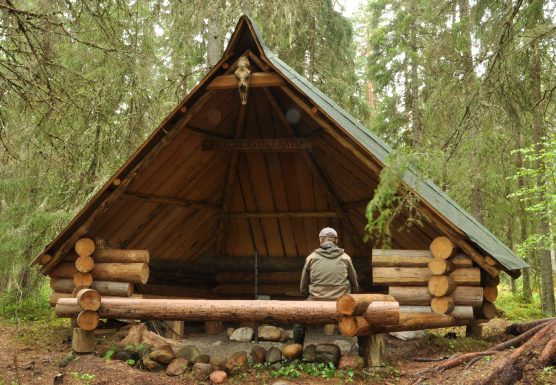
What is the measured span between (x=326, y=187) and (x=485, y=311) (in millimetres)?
3624

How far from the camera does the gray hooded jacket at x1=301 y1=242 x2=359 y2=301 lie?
563cm

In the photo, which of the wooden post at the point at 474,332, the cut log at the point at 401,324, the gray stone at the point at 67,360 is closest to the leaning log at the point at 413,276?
the cut log at the point at 401,324

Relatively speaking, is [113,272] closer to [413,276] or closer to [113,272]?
[113,272]

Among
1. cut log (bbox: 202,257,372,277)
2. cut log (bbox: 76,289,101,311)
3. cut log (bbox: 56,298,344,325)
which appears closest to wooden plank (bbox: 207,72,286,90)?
cut log (bbox: 56,298,344,325)

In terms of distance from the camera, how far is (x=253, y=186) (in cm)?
937

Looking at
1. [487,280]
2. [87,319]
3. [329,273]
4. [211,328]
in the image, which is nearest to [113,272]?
[87,319]

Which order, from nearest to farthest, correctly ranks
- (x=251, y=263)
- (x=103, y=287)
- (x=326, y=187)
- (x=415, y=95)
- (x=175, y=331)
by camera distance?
(x=103, y=287), (x=175, y=331), (x=326, y=187), (x=251, y=263), (x=415, y=95)

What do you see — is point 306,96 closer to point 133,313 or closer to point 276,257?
point 133,313

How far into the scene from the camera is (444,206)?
632 centimetres

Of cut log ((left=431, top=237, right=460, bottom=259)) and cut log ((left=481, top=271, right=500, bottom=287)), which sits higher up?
cut log ((left=431, top=237, right=460, bottom=259))

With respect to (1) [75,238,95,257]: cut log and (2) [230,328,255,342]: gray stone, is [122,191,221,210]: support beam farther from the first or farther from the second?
(2) [230,328,255,342]: gray stone

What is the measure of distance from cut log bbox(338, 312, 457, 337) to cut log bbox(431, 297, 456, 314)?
8cm

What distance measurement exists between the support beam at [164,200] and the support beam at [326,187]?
244 centimetres

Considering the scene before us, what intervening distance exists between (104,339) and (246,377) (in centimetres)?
314
